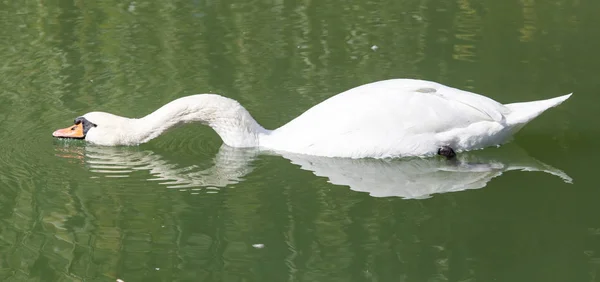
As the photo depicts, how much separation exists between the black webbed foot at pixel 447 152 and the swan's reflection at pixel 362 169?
5 cm

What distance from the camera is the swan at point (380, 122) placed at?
27.4 ft

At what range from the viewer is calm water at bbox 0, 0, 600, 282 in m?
6.63

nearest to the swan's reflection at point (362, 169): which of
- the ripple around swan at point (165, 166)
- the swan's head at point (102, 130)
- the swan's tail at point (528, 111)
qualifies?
the ripple around swan at point (165, 166)

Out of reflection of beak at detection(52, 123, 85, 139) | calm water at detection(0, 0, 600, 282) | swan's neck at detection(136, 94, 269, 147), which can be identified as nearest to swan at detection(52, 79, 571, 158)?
swan's neck at detection(136, 94, 269, 147)

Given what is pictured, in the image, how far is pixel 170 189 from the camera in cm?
793

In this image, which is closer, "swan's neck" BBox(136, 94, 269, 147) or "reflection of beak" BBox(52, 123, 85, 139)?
"swan's neck" BBox(136, 94, 269, 147)

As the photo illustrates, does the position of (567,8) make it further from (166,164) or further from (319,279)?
(319,279)

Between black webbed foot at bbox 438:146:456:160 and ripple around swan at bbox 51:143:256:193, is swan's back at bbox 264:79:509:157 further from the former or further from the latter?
ripple around swan at bbox 51:143:256:193

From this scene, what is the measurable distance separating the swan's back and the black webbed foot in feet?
0.26

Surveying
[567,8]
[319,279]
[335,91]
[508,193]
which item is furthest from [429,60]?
[319,279]

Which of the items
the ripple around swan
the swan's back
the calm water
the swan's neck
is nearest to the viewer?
the calm water

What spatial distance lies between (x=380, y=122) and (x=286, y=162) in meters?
0.84

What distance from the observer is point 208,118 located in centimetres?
884

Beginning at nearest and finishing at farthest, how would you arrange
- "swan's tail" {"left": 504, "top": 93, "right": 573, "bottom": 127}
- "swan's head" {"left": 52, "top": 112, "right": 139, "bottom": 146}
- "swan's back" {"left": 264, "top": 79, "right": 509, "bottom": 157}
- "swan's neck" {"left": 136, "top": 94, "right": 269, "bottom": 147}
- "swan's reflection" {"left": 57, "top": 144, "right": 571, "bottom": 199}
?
"swan's reflection" {"left": 57, "top": 144, "right": 571, "bottom": 199}
"swan's back" {"left": 264, "top": 79, "right": 509, "bottom": 157}
"swan's tail" {"left": 504, "top": 93, "right": 573, "bottom": 127}
"swan's neck" {"left": 136, "top": 94, "right": 269, "bottom": 147}
"swan's head" {"left": 52, "top": 112, "right": 139, "bottom": 146}
